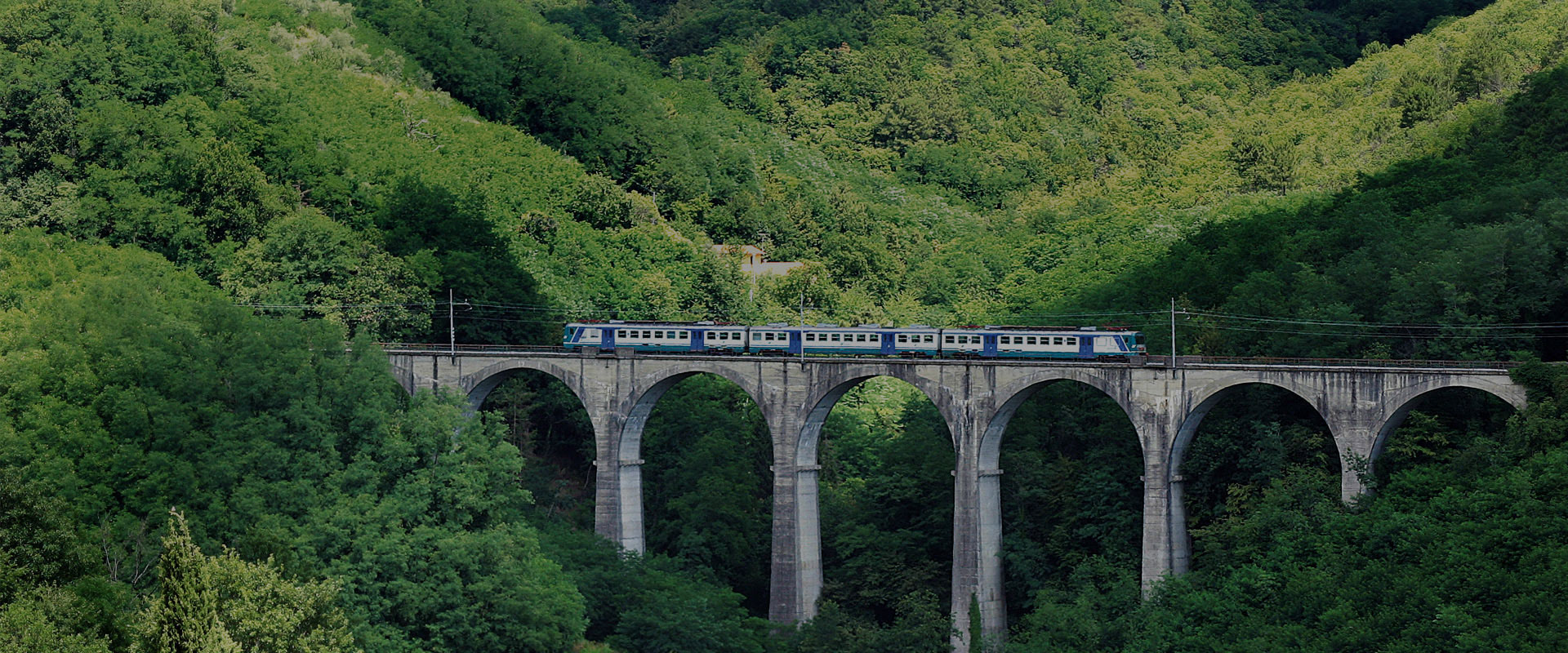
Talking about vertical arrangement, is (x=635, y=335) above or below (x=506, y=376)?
above

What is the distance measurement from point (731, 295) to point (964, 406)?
78.6 feet

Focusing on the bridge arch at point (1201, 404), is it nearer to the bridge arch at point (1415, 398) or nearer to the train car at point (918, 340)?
the bridge arch at point (1415, 398)

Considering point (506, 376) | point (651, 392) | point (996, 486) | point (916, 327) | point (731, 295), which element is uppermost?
point (731, 295)

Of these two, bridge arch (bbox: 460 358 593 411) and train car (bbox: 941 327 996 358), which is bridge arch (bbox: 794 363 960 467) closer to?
train car (bbox: 941 327 996 358)

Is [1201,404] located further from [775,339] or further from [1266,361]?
[775,339]

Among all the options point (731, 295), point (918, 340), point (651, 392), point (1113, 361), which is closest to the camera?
point (1113, 361)

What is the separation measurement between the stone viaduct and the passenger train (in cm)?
89

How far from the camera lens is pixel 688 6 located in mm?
136500

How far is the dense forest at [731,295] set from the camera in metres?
44.8

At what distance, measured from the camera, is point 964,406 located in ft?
186

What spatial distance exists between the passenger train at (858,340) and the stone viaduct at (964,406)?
0.89 metres

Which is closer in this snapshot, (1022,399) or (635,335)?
(1022,399)

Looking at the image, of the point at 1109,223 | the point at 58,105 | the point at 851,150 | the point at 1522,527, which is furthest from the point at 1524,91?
the point at 58,105

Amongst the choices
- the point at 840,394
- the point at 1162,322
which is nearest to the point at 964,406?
the point at 840,394
